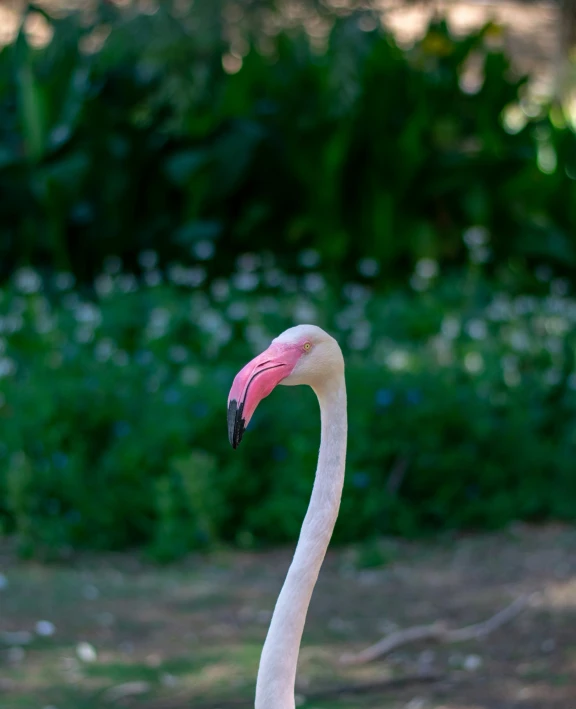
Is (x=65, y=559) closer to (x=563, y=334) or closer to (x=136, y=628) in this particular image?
(x=136, y=628)

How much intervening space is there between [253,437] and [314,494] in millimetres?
2919

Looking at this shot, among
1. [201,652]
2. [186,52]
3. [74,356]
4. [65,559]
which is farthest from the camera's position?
[186,52]

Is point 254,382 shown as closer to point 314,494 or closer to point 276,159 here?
point 314,494

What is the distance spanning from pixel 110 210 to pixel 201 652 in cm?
384

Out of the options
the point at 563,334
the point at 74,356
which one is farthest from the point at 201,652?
the point at 563,334

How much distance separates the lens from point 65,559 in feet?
16.8

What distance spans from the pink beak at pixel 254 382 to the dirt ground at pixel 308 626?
6.28 feet

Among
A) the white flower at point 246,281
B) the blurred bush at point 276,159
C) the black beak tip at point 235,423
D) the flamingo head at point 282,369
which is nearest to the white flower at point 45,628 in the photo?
the flamingo head at point 282,369

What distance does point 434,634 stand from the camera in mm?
4262

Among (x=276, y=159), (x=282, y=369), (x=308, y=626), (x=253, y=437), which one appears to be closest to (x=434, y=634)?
(x=308, y=626)

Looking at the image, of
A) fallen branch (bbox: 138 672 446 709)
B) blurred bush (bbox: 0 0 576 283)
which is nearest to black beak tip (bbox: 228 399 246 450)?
fallen branch (bbox: 138 672 446 709)

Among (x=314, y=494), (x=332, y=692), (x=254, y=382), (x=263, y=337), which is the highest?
(x=263, y=337)

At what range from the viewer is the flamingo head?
6.89 feet

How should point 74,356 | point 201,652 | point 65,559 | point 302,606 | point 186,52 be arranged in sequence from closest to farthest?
point 302,606, point 201,652, point 65,559, point 74,356, point 186,52
